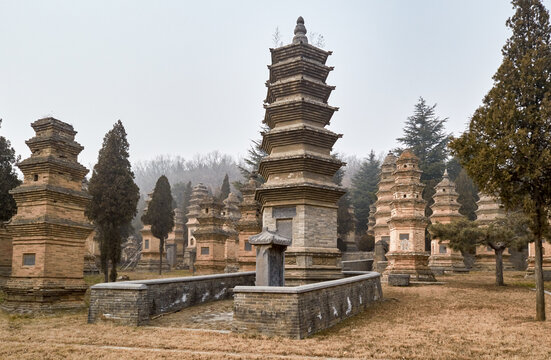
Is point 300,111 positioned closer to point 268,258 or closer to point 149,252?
point 268,258

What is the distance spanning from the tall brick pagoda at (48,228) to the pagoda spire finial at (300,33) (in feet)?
34.9

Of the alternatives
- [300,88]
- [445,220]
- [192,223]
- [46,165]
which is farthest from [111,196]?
[192,223]

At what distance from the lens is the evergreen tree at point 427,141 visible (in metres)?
53.9

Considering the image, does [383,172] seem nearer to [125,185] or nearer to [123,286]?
[125,185]

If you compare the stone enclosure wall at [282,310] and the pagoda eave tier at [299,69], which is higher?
the pagoda eave tier at [299,69]

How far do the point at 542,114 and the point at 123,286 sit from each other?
12.8 meters

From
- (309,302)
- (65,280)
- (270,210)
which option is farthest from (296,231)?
(65,280)

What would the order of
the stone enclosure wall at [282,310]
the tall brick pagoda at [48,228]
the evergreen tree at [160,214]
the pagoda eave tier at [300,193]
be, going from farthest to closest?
the evergreen tree at [160,214] < the pagoda eave tier at [300,193] < the tall brick pagoda at [48,228] < the stone enclosure wall at [282,310]

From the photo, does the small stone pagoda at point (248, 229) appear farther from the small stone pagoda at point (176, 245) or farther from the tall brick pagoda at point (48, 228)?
the small stone pagoda at point (176, 245)

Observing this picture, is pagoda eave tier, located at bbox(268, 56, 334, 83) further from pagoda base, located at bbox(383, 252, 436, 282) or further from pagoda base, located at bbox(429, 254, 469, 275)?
pagoda base, located at bbox(429, 254, 469, 275)

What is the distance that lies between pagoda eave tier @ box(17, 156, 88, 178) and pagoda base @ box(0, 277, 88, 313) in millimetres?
4081

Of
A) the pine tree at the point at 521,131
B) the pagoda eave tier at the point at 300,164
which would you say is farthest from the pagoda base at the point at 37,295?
the pine tree at the point at 521,131

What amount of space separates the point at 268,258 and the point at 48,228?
27.9ft

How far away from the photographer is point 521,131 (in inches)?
509
